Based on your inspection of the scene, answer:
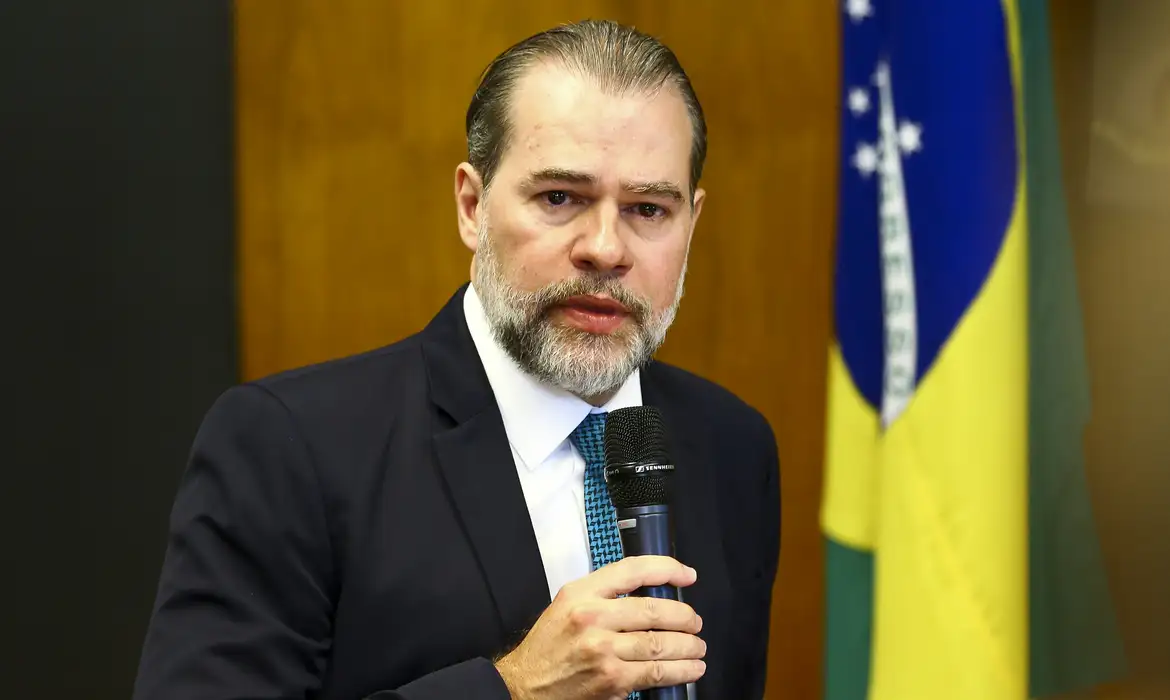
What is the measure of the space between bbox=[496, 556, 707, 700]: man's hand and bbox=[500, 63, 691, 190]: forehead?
1.81 ft

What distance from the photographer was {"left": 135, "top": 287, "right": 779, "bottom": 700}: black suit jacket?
→ 1.36 metres

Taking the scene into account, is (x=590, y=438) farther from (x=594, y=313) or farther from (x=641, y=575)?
(x=641, y=575)

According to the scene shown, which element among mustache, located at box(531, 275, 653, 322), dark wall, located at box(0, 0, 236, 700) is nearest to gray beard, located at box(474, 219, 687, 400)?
mustache, located at box(531, 275, 653, 322)

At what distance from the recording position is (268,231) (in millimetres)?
2695

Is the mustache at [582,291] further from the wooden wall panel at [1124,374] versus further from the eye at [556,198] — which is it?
the wooden wall panel at [1124,374]

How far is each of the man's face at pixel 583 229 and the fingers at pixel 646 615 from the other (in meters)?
0.41

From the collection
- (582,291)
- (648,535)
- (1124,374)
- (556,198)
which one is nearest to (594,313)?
(582,291)

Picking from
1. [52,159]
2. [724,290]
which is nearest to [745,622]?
[724,290]

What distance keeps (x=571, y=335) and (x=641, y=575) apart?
0.45m

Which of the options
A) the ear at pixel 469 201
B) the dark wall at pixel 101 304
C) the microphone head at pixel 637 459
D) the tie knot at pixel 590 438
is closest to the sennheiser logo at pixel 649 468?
the microphone head at pixel 637 459

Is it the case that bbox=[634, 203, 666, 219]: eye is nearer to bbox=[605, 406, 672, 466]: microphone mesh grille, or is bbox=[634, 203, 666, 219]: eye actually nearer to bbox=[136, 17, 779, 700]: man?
bbox=[136, 17, 779, 700]: man

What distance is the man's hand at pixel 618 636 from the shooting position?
117 cm

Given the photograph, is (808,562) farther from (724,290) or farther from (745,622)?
(745,622)

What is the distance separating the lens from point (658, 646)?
1.17m
